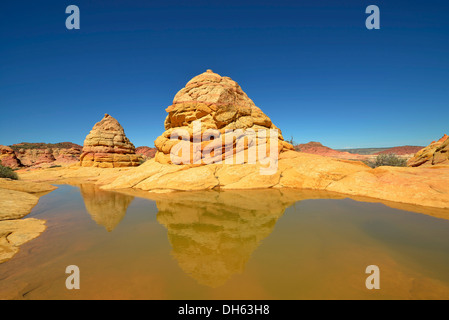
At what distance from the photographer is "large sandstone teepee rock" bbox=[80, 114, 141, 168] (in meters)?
22.6

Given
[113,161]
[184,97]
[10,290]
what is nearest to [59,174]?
[113,161]

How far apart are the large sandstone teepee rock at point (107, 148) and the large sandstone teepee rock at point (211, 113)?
1297 cm

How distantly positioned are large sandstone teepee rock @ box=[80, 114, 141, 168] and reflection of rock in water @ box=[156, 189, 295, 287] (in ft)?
62.3

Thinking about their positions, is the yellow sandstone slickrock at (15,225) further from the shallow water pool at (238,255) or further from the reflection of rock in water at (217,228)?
the reflection of rock in water at (217,228)

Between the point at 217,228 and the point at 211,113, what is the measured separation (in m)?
9.45

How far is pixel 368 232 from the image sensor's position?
4047 millimetres

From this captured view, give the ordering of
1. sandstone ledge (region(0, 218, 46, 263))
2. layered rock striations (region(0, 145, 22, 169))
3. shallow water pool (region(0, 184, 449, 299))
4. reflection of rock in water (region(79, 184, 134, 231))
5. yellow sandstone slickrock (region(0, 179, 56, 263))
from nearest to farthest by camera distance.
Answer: shallow water pool (region(0, 184, 449, 299)) < sandstone ledge (region(0, 218, 46, 263)) < yellow sandstone slickrock (region(0, 179, 56, 263)) < reflection of rock in water (region(79, 184, 134, 231)) < layered rock striations (region(0, 145, 22, 169))

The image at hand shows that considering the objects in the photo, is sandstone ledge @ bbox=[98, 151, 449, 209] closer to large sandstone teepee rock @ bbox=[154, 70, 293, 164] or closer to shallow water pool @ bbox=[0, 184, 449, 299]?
large sandstone teepee rock @ bbox=[154, 70, 293, 164]

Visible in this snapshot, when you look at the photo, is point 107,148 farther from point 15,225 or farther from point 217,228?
point 217,228

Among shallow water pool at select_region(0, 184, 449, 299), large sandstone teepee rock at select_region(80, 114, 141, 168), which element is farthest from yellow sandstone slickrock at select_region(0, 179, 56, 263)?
large sandstone teepee rock at select_region(80, 114, 141, 168)

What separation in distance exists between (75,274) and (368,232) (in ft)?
18.6

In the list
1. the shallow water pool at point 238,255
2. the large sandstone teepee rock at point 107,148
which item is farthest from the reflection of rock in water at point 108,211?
the large sandstone teepee rock at point 107,148

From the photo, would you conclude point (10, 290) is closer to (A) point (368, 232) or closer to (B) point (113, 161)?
(A) point (368, 232)

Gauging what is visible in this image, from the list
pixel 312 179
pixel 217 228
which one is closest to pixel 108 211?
pixel 217 228
